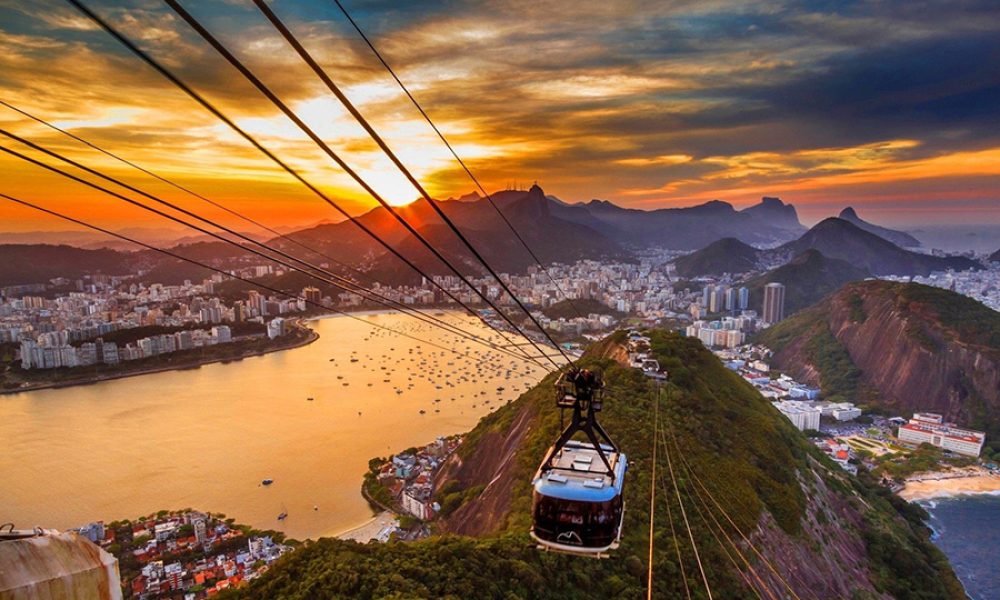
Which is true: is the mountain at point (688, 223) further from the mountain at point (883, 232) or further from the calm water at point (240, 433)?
the calm water at point (240, 433)

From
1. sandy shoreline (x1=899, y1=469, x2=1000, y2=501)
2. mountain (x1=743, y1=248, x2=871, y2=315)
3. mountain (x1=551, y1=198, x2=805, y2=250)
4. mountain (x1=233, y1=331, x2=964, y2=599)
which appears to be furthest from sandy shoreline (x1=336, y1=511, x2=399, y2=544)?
mountain (x1=551, y1=198, x2=805, y2=250)

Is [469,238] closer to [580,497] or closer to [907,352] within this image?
[907,352]

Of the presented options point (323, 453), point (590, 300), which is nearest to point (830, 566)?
point (323, 453)

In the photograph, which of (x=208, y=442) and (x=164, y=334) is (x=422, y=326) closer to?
(x=164, y=334)

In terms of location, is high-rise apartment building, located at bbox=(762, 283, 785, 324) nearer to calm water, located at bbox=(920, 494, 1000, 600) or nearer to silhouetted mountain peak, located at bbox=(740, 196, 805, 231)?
calm water, located at bbox=(920, 494, 1000, 600)

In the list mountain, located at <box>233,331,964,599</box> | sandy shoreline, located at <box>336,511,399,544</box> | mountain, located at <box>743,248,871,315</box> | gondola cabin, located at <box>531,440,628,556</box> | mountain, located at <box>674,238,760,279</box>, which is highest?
mountain, located at <box>674,238,760,279</box>

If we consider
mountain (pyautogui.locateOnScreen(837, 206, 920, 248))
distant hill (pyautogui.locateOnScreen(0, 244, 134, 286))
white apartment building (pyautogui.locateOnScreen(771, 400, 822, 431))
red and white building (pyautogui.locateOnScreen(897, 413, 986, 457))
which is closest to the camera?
red and white building (pyautogui.locateOnScreen(897, 413, 986, 457))
